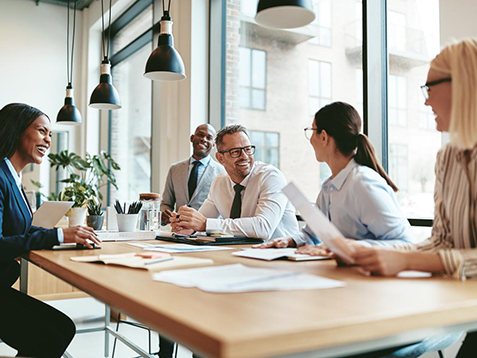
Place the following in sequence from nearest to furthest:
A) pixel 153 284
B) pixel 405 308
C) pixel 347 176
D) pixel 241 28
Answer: pixel 405 308
pixel 153 284
pixel 347 176
pixel 241 28

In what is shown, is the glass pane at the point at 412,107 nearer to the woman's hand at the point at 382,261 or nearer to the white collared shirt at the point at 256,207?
the white collared shirt at the point at 256,207

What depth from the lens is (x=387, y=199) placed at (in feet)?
5.94

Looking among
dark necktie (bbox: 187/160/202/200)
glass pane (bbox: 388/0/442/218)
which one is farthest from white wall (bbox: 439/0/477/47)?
dark necktie (bbox: 187/160/202/200)

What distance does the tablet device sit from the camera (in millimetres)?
2303

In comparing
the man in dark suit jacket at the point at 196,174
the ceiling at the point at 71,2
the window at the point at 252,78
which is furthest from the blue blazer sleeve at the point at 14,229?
the ceiling at the point at 71,2

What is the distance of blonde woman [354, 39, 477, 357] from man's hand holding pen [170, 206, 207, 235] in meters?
1.19

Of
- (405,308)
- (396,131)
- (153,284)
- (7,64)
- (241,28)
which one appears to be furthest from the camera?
(7,64)

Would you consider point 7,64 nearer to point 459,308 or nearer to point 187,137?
point 187,137

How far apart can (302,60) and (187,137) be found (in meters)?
1.52

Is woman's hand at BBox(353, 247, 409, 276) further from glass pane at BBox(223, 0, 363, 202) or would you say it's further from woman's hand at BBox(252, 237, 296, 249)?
glass pane at BBox(223, 0, 363, 202)

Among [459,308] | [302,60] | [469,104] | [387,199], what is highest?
[302,60]

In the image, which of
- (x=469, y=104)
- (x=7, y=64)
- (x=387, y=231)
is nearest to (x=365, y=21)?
(x=387, y=231)

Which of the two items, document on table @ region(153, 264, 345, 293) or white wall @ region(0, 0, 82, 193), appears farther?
white wall @ region(0, 0, 82, 193)

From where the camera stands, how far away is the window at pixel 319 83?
13.2ft
